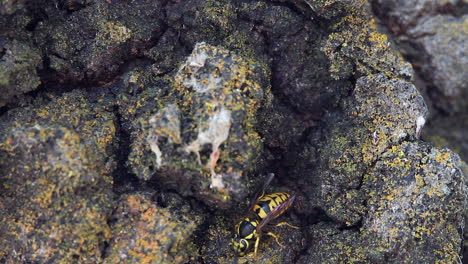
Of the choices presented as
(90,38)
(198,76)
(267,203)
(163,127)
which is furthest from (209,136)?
(90,38)

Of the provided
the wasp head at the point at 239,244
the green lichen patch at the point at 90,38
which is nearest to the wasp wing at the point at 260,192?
the wasp head at the point at 239,244

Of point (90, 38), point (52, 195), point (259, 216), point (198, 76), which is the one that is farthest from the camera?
point (259, 216)

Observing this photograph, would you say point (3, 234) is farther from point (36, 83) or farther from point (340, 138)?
point (340, 138)

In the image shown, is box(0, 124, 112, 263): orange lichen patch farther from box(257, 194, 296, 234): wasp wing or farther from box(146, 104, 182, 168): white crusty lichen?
box(257, 194, 296, 234): wasp wing

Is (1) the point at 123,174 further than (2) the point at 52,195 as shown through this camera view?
Yes

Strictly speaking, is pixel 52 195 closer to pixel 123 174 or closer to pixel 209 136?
pixel 123 174

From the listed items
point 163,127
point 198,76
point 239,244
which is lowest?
point 239,244

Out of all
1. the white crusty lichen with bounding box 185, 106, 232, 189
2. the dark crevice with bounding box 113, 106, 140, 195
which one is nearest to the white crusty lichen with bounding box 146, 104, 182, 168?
the white crusty lichen with bounding box 185, 106, 232, 189
